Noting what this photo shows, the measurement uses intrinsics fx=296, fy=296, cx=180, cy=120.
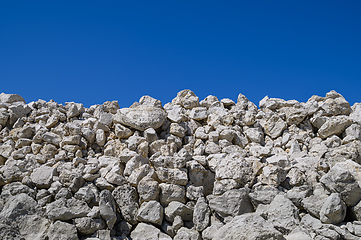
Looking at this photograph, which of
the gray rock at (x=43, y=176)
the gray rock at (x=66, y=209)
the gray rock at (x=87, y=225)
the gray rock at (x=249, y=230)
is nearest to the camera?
the gray rock at (x=249, y=230)

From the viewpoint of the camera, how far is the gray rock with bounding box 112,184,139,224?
21.7ft

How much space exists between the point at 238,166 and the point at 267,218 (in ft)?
4.59

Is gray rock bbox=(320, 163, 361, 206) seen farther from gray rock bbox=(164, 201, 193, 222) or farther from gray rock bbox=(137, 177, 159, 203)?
gray rock bbox=(137, 177, 159, 203)

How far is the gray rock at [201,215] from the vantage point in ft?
21.0

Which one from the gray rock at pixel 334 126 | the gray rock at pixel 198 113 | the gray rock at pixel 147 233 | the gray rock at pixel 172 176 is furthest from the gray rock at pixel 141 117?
the gray rock at pixel 334 126

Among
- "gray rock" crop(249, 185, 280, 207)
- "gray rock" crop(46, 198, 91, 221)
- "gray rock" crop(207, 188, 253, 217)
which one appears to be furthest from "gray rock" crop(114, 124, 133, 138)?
"gray rock" crop(249, 185, 280, 207)

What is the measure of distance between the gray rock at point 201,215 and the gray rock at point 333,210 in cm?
231

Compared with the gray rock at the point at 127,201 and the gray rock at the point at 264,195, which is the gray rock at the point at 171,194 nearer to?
the gray rock at the point at 127,201

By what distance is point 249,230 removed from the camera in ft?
17.1

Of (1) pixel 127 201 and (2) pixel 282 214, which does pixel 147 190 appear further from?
(2) pixel 282 214

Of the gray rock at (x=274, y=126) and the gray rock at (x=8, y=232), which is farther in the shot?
the gray rock at (x=274, y=126)

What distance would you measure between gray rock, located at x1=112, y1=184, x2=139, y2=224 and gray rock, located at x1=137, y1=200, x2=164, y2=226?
0.19m

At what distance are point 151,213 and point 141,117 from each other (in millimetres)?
2892

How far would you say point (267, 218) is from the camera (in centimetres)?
603
